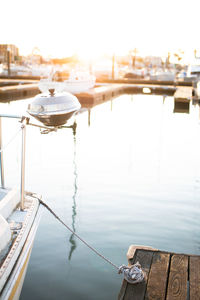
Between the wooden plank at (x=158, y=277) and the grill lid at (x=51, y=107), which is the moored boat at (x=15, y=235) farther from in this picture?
the wooden plank at (x=158, y=277)

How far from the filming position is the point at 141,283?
11.3 feet

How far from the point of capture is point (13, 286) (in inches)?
98.6

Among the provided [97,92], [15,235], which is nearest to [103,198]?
[15,235]

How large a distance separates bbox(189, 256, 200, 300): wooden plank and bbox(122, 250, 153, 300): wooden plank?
17.5 inches

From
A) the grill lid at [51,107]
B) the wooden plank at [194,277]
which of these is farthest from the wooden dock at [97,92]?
the grill lid at [51,107]

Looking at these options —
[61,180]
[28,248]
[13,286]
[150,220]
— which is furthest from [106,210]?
[13,286]

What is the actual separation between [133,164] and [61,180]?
217cm

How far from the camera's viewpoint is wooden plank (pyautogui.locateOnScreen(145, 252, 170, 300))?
3283 mm

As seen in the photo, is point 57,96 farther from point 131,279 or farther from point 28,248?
point 131,279

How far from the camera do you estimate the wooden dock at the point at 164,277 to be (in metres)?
3.28

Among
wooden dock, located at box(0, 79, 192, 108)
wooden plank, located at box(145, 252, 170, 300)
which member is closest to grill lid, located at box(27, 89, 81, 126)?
wooden plank, located at box(145, 252, 170, 300)

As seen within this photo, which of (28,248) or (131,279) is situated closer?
(28,248)

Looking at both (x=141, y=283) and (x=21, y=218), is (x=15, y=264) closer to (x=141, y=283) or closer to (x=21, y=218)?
(x=21, y=218)

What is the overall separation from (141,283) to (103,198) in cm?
350
